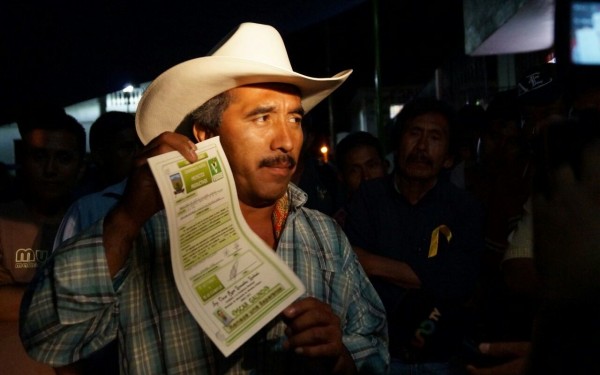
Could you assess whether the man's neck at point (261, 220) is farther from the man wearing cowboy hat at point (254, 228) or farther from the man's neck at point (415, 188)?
the man's neck at point (415, 188)

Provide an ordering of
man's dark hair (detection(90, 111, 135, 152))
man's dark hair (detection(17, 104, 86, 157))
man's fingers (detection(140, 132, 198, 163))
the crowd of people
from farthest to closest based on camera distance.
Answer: man's dark hair (detection(90, 111, 135, 152))
man's dark hair (detection(17, 104, 86, 157))
man's fingers (detection(140, 132, 198, 163))
the crowd of people

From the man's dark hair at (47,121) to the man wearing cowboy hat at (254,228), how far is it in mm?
1250

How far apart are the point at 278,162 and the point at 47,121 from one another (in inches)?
78.6

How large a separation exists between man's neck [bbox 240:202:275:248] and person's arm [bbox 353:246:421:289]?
942 mm

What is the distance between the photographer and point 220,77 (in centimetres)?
220

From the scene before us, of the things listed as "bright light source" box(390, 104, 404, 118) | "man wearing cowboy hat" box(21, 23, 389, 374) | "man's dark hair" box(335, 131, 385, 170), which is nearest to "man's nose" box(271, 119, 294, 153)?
"man wearing cowboy hat" box(21, 23, 389, 374)

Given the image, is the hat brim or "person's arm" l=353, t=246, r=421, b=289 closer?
the hat brim

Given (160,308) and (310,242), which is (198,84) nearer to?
(310,242)

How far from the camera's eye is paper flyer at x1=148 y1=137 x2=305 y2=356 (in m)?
1.53

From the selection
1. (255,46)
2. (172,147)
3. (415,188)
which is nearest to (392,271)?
(415,188)

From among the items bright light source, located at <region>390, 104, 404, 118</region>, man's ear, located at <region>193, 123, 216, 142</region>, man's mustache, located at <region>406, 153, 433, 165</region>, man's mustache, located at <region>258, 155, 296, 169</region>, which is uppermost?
bright light source, located at <region>390, 104, 404, 118</region>

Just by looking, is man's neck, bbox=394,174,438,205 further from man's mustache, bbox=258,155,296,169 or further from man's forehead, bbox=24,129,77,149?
man's forehead, bbox=24,129,77,149
